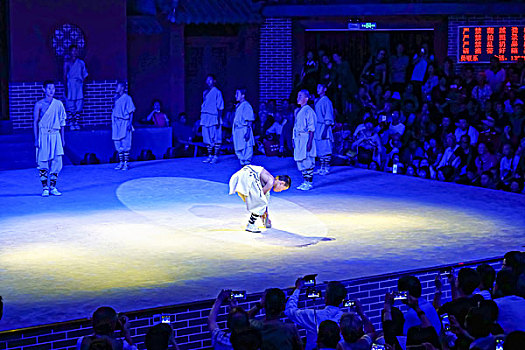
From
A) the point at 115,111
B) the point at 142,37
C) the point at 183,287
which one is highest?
the point at 142,37

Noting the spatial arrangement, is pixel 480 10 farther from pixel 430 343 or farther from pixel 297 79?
pixel 430 343

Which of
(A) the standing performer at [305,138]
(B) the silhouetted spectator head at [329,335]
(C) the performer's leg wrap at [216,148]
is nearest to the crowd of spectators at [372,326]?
(B) the silhouetted spectator head at [329,335]

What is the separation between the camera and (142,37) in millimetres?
21422

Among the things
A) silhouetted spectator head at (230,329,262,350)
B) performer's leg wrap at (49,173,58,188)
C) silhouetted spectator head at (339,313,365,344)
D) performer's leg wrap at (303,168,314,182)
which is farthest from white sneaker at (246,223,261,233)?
silhouetted spectator head at (230,329,262,350)

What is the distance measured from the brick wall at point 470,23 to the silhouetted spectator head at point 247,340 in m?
15.8

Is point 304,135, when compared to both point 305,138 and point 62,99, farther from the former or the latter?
point 62,99

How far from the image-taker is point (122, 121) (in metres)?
17.0

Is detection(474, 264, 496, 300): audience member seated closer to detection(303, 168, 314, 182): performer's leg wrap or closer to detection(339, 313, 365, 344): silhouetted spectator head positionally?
detection(339, 313, 365, 344): silhouetted spectator head

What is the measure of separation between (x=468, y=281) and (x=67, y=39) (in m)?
13.9

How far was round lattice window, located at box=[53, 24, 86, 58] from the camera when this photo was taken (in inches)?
763

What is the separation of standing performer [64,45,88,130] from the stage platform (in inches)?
96.7

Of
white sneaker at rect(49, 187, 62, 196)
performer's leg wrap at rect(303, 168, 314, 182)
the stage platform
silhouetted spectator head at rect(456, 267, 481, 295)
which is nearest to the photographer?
silhouetted spectator head at rect(456, 267, 481, 295)

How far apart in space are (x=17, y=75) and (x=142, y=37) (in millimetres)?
3308

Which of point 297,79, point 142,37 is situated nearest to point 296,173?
point 297,79
